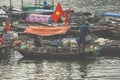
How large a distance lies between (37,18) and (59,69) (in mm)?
23501

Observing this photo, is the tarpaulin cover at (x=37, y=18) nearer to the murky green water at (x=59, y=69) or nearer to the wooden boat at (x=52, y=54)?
the murky green water at (x=59, y=69)

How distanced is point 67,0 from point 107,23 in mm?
97847

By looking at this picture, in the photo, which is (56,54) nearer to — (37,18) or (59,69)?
(59,69)

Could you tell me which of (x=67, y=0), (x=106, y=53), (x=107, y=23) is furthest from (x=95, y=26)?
(x=67, y=0)

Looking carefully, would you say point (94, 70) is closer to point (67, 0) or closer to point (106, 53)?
point (106, 53)

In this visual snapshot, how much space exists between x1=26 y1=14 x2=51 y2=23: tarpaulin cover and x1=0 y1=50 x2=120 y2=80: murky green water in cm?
1699

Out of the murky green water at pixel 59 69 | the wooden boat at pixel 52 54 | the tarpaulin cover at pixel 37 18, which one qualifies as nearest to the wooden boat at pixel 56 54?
the wooden boat at pixel 52 54

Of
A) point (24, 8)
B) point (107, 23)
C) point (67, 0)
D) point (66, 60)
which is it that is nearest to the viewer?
point (66, 60)

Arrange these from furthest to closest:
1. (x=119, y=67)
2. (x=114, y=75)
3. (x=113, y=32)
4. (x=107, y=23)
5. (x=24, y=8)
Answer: (x=24, y=8), (x=107, y=23), (x=113, y=32), (x=119, y=67), (x=114, y=75)

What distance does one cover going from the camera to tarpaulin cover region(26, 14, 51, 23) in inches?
2366

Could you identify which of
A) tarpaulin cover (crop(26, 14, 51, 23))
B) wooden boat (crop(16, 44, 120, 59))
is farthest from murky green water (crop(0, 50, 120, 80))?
tarpaulin cover (crop(26, 14, 51, 23))

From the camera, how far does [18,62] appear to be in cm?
4081

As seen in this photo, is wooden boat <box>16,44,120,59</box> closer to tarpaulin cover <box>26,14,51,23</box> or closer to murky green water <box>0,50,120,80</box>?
murky green water <box>0,50,120,80</box>

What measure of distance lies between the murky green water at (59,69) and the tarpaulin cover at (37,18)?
17.0m
